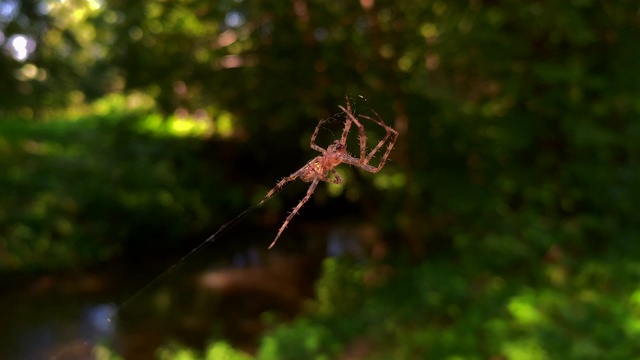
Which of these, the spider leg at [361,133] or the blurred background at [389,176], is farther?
the blurred background at [389,176]

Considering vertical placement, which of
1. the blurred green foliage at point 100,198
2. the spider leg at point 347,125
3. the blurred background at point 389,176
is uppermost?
the blurred green foliage at point 100,198

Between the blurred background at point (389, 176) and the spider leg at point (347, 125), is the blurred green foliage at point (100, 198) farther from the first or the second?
the spider leg at point (347, 125)

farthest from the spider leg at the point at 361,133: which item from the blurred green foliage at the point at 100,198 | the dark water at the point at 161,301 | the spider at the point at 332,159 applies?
→ the blurred green foliage at the point at 100,198

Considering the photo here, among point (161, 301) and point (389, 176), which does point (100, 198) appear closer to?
point (161, 301)

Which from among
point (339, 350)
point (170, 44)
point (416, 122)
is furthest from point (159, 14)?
point (339, 350)

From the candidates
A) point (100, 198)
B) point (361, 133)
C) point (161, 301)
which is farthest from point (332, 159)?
point (100, 198)

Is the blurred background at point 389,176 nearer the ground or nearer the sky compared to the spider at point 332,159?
nearer the sky
